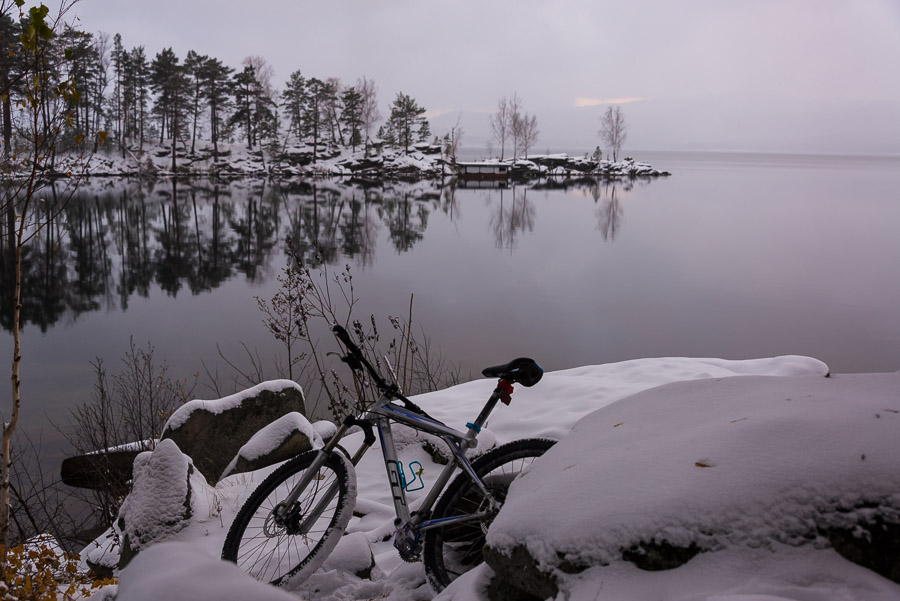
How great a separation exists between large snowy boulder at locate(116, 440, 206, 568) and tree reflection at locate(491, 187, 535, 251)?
936 inches

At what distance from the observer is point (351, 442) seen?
6180 mm

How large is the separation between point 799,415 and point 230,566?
1.79m

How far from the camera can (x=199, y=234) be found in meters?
28.9

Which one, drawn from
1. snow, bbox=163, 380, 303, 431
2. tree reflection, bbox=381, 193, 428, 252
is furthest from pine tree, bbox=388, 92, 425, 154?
snow, bbox=163, 380, 303, 431

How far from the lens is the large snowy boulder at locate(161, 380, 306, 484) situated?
255 inches

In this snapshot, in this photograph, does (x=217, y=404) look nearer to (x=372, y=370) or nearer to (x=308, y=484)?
(x=308, y=484)

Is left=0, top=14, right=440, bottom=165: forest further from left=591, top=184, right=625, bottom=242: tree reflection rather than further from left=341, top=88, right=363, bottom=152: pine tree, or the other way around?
left=591, top=184, right=625, bottom=242: tree reflection

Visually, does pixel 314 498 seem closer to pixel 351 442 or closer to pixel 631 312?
pixel 351 442

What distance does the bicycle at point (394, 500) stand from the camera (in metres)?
3.16

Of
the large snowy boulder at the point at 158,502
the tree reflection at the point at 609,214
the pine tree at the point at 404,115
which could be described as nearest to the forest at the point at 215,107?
the pine tree at the point at 404,115

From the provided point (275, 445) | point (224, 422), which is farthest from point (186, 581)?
point (224, 422)

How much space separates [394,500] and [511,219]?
34706 mm

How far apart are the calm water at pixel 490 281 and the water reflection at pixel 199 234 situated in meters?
0.14

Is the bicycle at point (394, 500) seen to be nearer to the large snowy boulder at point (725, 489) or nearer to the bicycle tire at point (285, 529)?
the bicycle tire at point (285, 529)
